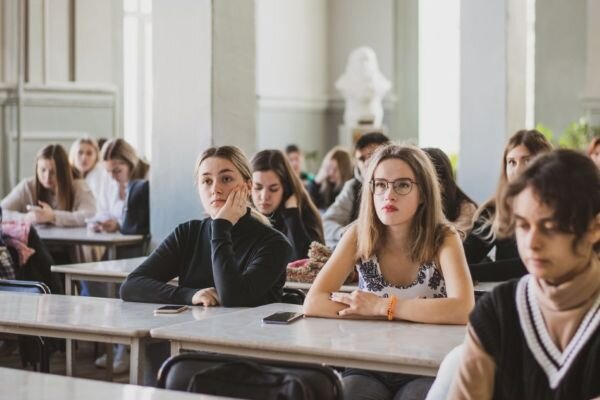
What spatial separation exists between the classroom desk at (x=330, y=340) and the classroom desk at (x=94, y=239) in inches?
135

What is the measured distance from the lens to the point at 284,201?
241 inches

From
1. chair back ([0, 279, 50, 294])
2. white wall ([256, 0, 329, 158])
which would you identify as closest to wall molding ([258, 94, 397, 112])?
white wall ([256, 0, 329, 158])

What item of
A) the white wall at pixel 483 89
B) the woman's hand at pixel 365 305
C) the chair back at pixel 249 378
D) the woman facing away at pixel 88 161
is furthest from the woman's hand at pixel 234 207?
the woman facing away at pixel 88 161

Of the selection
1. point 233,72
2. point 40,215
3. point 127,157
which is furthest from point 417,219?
point 127,157

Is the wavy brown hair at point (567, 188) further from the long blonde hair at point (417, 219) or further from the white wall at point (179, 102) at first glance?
the white wall at point (179, 102)

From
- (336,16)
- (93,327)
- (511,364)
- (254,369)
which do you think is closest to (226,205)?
(93,327)

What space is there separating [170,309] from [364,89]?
10949mm

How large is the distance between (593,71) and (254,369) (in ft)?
40.0

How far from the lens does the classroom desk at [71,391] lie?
267 centimetres

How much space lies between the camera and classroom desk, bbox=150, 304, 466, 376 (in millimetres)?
3115

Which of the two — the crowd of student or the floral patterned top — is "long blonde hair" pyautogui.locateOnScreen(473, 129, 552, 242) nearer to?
the crowd of student

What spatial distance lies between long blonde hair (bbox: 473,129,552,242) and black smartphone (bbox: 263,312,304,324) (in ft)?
5.49

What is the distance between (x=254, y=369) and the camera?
109 inches

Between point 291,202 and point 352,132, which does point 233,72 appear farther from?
point 352,132
